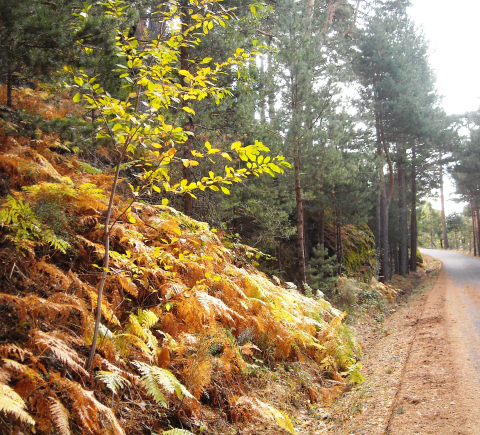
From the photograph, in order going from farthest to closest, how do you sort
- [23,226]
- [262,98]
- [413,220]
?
1. [413,220]
2. [262,98]
3. [23,226]

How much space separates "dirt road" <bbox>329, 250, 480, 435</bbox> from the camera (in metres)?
4.13

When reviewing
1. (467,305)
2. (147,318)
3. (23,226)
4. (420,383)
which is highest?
(23,226)

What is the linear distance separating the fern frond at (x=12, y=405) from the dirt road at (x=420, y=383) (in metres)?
3.39

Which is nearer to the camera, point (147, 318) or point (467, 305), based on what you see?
point (147, 318)

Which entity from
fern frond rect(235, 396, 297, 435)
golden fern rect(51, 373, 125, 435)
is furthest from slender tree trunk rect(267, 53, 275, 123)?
golden fern rect(51, 373, 125, 435)

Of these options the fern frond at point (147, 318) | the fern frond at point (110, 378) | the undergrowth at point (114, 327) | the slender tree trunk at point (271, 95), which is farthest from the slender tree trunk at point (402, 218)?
the fern frond at point (110, 378)

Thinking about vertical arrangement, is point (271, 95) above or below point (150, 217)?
above

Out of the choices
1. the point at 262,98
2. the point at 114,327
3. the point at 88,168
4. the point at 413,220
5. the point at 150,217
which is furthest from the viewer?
the point at 413,220

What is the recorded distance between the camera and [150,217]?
19.1 ft

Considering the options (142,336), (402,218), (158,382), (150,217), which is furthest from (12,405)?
(402,218)

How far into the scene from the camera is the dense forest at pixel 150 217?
3131 mm

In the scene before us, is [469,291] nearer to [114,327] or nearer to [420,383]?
[420,383]

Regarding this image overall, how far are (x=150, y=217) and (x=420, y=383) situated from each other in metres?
4.86

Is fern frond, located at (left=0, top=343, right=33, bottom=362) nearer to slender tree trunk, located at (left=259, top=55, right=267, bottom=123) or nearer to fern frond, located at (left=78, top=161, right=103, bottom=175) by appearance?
fern frond, located at (left=78, top=161, right=103, bottom=175)
